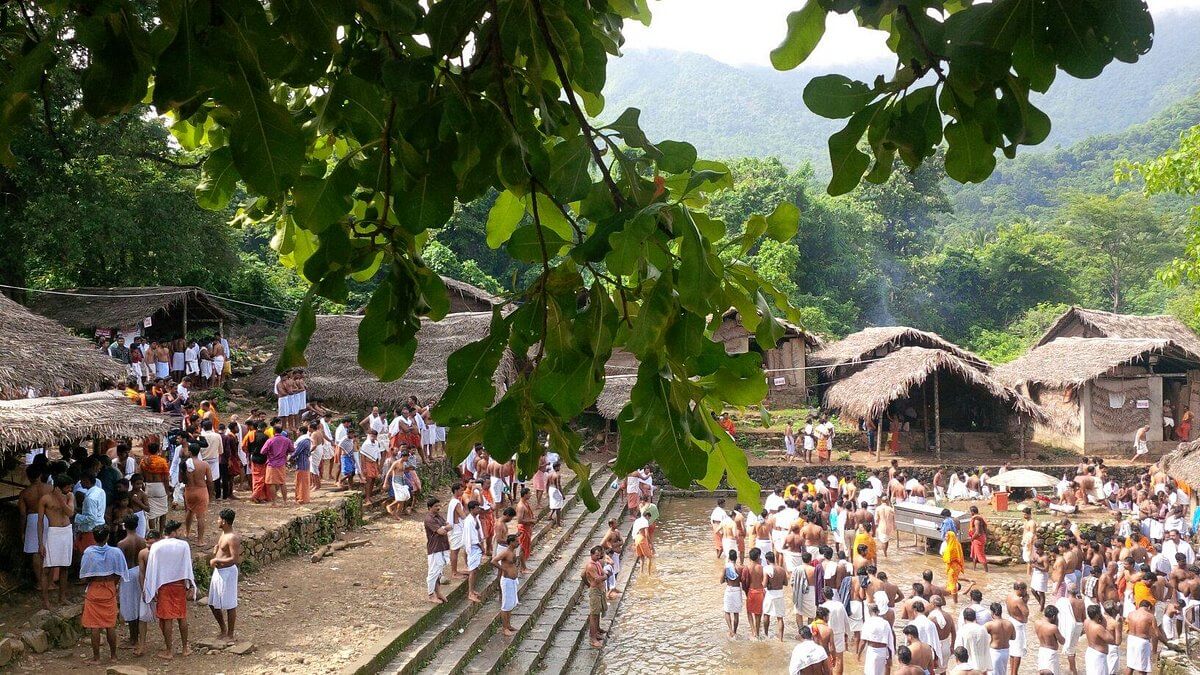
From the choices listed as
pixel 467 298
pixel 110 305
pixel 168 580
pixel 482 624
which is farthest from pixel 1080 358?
pixel 110 305

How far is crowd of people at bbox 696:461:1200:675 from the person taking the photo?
28.4ft

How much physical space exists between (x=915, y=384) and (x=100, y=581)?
1892 cm

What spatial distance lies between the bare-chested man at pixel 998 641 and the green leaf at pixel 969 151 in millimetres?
8698

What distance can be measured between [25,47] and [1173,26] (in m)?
203

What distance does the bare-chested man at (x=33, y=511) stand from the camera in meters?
7.03

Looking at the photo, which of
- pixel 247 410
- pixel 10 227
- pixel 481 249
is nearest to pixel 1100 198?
pixel 481 249

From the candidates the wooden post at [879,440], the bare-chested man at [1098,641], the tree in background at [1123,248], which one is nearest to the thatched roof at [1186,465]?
the bare-chested man at [1098,641]

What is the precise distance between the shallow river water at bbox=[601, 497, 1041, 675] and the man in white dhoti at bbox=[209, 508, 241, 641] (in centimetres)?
443

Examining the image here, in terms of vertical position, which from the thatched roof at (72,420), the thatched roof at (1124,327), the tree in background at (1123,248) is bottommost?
the thatched roof at (72,420)

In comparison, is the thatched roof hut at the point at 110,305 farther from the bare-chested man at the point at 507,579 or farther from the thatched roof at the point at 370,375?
the bare-chested man at the point at 507,579

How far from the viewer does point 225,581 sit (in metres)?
A: 7.28

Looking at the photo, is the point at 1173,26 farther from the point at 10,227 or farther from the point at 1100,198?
the point at 10,227

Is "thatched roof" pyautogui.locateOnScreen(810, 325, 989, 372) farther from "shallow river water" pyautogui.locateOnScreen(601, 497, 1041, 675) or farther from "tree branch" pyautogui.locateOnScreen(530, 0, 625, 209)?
"tree branch" pyautogui.locateOnScreen(530, 0, 625, 209)

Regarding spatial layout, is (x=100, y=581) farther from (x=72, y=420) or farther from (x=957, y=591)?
(x=957, y=591)
